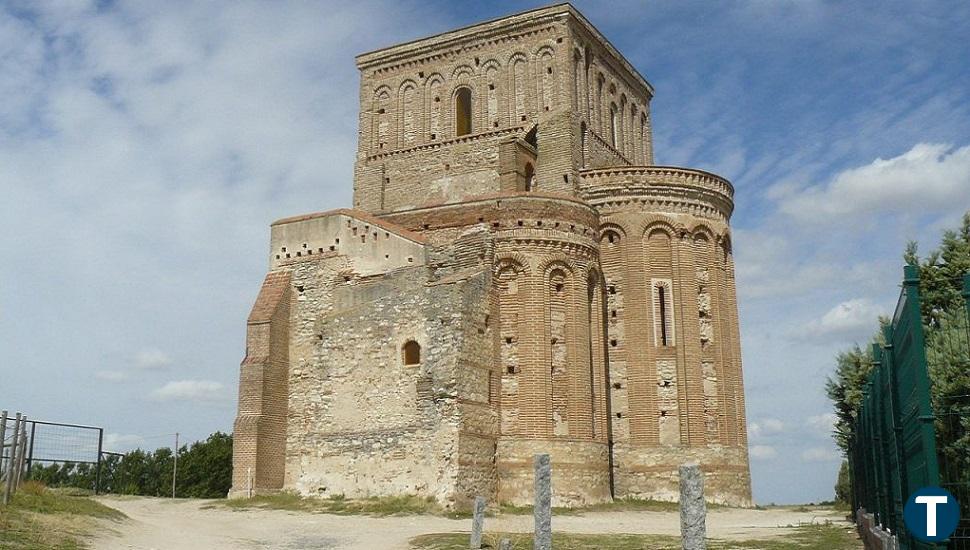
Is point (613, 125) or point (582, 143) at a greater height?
point (613, 125)

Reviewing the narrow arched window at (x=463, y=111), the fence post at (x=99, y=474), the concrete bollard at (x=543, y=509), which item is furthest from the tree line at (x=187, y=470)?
the concrete bollard at (x=543, y=509)

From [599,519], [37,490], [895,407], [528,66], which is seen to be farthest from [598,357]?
[895,407]

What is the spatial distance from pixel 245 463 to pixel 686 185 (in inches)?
638

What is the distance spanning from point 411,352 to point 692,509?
613 inches

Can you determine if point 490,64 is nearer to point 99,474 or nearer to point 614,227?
point 614,227

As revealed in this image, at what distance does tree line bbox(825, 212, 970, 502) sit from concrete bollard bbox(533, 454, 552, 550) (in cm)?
Result: 518

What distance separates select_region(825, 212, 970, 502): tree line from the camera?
38.0ft

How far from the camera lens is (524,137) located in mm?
33031

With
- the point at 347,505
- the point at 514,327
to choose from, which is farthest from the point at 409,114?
the point at 347,505

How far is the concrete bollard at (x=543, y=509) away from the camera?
43.0 ft

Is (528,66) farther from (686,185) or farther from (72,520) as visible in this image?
(72,520)

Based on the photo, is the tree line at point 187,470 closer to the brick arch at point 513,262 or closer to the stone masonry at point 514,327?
the stone masonry at point 514,327

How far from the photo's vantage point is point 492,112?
34.1 m

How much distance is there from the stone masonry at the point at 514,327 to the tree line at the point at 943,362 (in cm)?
428
